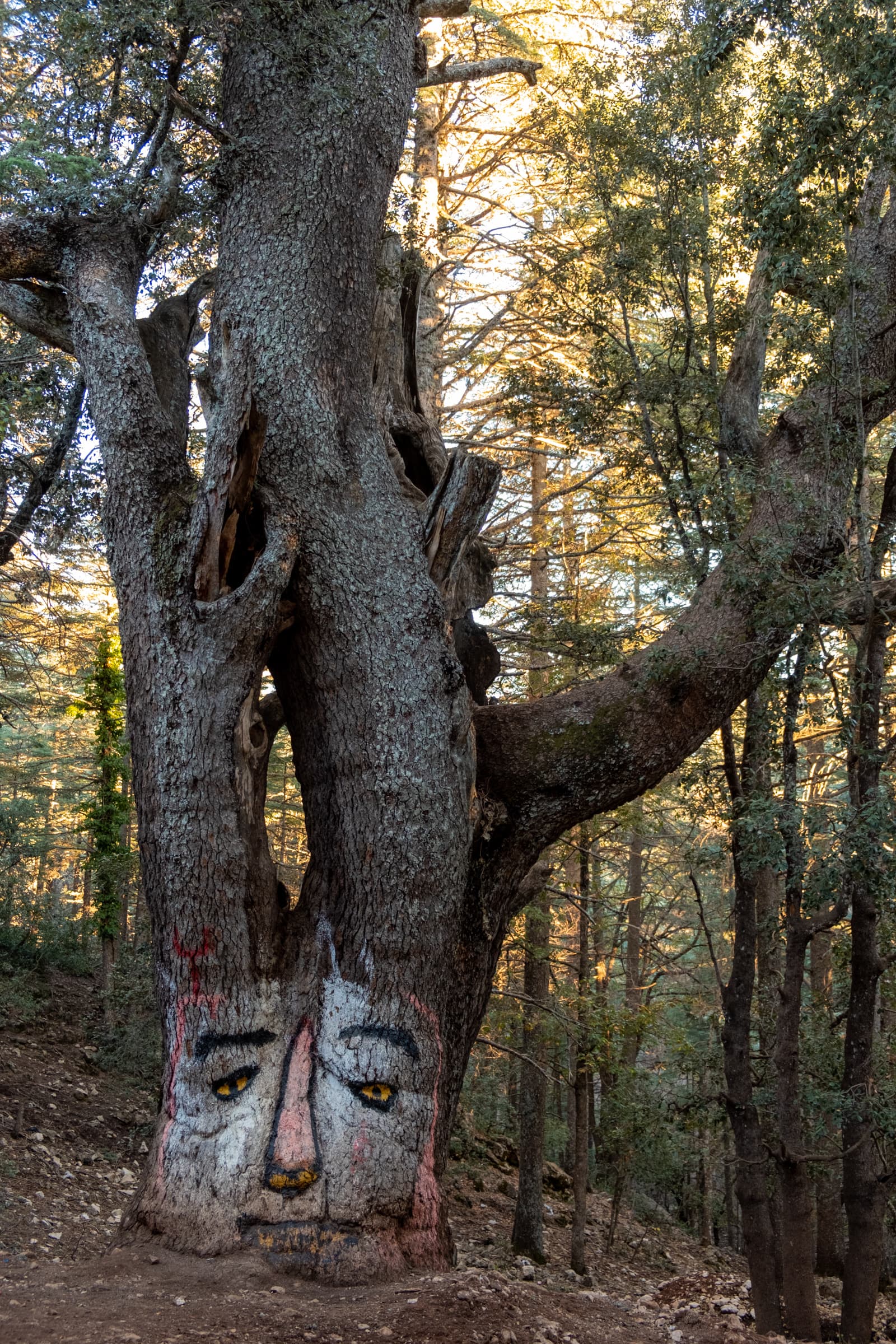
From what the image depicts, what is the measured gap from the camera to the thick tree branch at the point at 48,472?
7.12m

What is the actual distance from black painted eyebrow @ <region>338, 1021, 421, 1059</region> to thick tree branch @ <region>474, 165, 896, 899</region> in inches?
45.3

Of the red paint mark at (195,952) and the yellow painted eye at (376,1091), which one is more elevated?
the red paint mark at (195,952)

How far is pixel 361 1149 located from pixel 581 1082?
7586 millimetres

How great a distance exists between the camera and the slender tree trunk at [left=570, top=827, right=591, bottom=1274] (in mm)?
11031

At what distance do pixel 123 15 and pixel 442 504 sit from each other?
11.8 ft

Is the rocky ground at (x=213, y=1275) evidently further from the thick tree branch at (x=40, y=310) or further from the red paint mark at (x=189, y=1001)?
the thick tree branch at (x=40, y=310)

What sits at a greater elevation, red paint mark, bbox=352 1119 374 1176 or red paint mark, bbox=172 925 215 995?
red paint mark, bbox=172 925 215 995

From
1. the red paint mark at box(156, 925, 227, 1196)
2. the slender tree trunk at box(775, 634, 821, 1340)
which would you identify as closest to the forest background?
the slender tree trunk at box(775, 634, 821, 1340)

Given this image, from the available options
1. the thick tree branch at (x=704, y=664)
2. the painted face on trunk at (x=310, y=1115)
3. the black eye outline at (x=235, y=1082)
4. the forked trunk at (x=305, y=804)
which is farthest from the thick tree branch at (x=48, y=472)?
the black eye outline at (x=235, y=1082)

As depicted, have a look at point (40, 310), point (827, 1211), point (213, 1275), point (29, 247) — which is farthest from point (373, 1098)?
point (827, 1211)

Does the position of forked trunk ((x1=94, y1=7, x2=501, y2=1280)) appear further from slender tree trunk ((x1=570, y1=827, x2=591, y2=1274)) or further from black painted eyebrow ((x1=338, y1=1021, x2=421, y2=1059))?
slender tree trunk ((x1=570, y1=827, x2=591, y2=1274))

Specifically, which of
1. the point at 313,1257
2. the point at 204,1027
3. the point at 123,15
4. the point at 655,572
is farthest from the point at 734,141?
the point at 313,1257

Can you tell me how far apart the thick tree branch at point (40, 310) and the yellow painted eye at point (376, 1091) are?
193 inches

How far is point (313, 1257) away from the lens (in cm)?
456
